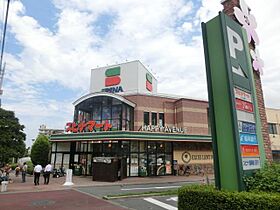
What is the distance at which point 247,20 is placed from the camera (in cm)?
709

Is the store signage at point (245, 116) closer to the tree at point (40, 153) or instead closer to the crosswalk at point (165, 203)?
the crosswalk at point (165, 203)

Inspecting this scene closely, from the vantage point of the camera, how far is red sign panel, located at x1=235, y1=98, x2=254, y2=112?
533 centimetres

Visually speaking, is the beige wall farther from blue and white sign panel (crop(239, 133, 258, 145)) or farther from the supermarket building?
blue and white sign panel (crop(239, 133, 258, 145))

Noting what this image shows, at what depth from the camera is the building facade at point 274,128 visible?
110 feet

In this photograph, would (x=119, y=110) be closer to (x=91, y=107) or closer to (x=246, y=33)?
(x=91, y=107)

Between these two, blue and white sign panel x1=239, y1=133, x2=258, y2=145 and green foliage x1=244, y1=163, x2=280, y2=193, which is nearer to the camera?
green foliage x1=244, y1=163, x2=280, y2=193

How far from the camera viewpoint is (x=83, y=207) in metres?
9.21

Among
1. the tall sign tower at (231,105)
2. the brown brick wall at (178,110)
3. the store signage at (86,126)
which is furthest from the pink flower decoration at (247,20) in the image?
the brown brick wall at (178,110)

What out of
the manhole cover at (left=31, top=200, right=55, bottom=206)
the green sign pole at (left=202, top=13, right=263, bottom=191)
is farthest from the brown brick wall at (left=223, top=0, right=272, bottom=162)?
the manhole cover at (left=31, top=200, right=55, bottom=206)

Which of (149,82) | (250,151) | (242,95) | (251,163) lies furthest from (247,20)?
(149,82)

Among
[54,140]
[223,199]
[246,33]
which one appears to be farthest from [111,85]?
[223,199]

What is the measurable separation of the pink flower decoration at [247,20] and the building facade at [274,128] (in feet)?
103

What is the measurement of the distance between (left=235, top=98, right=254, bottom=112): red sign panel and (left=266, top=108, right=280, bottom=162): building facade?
3271cm

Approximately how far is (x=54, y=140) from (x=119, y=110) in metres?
7.68
